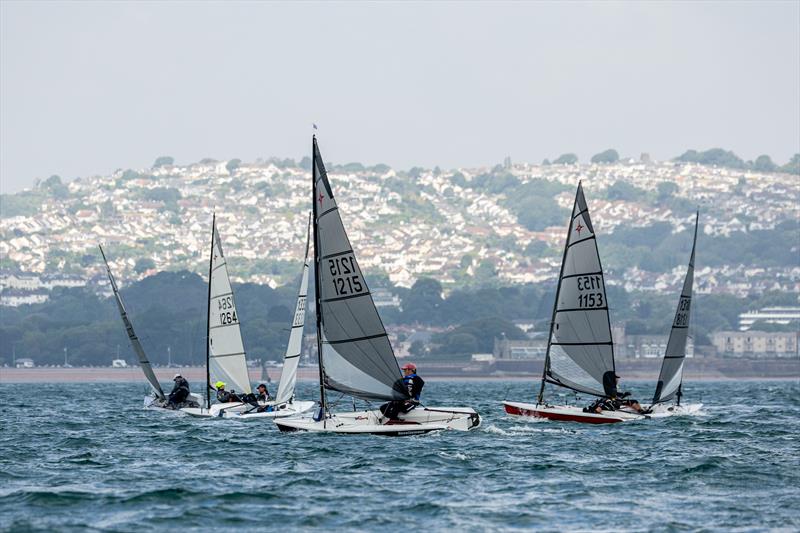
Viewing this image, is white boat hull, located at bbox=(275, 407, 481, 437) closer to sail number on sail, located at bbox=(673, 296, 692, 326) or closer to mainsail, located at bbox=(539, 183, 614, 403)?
mainsail, located at bbox=(539, 183, 614, 403)

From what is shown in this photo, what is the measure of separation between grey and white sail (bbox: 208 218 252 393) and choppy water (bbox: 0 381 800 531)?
8.67 metres

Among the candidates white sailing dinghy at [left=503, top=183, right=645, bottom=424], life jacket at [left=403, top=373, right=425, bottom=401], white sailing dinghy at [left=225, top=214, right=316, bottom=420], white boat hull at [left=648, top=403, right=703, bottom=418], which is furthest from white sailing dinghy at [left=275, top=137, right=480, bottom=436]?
white boat hull at [left=648, top=403, right=703, bottom=418]

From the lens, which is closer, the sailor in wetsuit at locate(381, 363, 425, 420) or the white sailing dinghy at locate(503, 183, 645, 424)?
the sailor in wetsuit at locate(381, 363, 425, 420)

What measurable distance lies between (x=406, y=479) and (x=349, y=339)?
7.08 m

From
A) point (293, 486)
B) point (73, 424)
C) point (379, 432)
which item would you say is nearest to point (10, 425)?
point (73, 424)

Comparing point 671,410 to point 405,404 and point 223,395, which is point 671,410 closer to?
point 223,395

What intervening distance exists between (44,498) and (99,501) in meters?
1.02

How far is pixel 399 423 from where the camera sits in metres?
40.2

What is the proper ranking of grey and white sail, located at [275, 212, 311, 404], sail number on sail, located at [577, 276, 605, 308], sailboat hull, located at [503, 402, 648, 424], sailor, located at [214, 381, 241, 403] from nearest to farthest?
1. sailboat hull, located at [503, 402, 648, 424]
2. sail number on sail, located at [577, 276, 605, 308]
3. sailor, located at [214, 381, 241, 403]
4. grey and white sail, located at [275, 212, 311, 404]

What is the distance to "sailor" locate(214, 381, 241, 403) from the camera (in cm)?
5438

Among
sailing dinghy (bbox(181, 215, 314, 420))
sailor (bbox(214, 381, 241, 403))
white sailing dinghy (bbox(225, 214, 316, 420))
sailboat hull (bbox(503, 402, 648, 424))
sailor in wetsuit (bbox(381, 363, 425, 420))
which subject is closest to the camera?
sailor in wetsuit (bbox(381, 363, 425, 420))

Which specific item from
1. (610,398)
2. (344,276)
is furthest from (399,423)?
(610,398)

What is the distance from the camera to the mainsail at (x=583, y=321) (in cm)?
4962

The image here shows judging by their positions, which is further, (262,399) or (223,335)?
(223,335)
